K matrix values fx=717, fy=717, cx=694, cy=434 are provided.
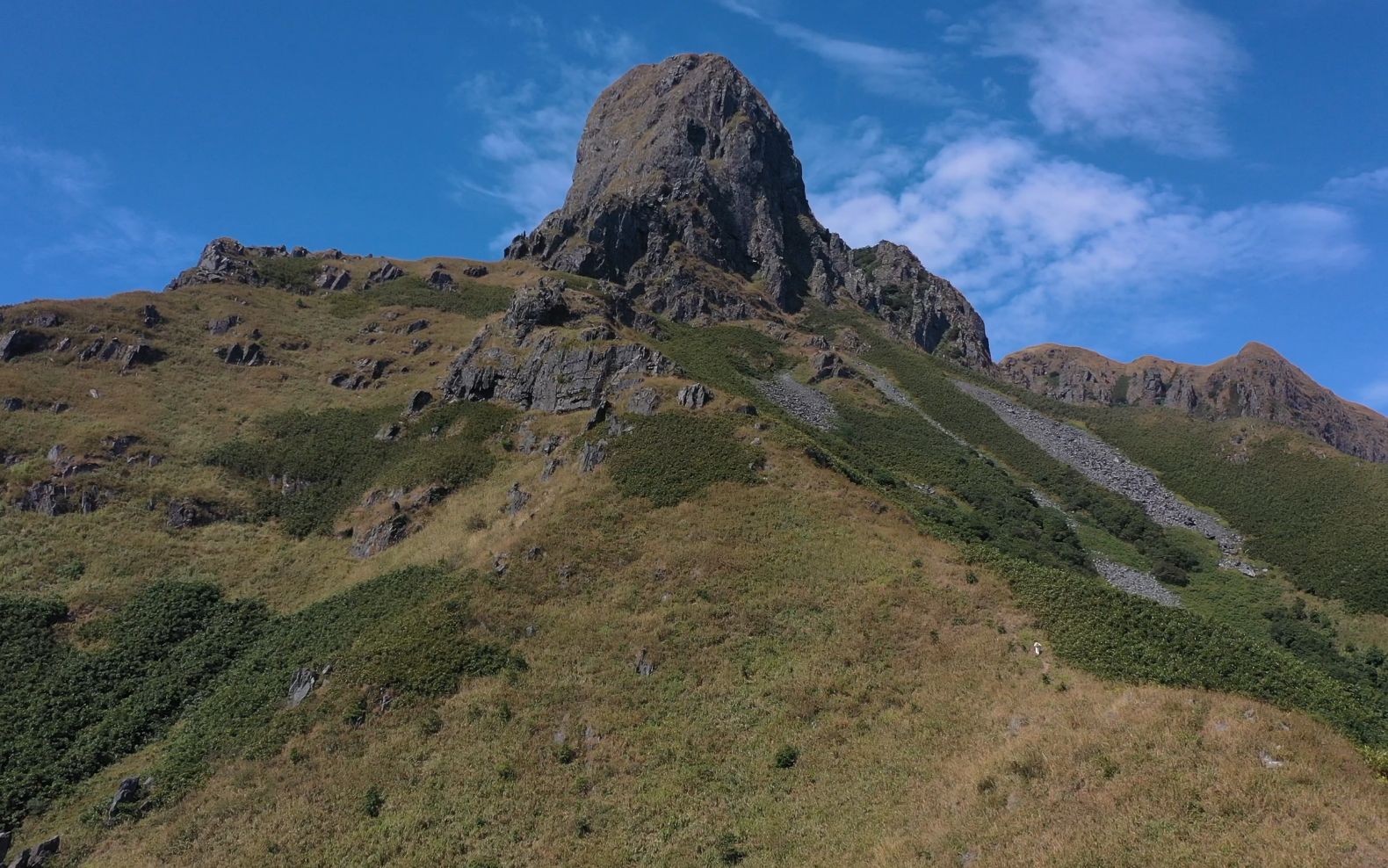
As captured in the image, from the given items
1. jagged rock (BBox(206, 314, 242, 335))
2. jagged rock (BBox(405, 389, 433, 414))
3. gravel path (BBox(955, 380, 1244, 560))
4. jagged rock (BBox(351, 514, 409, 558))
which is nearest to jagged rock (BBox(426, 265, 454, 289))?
jagged rock (BBox(206, 314, 242, 335))

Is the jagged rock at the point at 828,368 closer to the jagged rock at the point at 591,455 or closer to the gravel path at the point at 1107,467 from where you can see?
the gravel path at the point at 1107,467

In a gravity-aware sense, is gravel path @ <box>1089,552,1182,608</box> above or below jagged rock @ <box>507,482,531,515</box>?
below

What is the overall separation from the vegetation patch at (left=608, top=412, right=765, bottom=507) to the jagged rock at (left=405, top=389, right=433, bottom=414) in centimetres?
2657

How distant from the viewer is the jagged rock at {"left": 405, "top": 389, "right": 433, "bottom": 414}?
2655 inches

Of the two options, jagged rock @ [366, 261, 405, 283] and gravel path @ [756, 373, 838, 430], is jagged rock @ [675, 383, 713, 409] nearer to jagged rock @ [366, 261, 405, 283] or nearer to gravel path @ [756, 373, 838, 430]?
gravel path @ [756, 373, 838, 430]

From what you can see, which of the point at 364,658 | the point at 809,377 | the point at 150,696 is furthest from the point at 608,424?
the point at 809,377

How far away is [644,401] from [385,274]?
278ft

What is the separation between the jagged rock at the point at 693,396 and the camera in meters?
53.6

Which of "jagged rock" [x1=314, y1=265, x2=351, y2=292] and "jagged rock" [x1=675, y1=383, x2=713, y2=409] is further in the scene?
"jagged rock" [x1=314, y1=265, x2=351, y2=292]

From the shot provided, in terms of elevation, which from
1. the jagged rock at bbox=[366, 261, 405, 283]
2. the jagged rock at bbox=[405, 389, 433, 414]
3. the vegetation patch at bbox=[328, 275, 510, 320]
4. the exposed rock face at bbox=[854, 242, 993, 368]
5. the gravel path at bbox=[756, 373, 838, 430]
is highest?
the exposed rock face at bbox=[854, 242, 993, 368]

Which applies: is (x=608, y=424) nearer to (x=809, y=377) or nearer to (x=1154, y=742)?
(x=1154, y=742)

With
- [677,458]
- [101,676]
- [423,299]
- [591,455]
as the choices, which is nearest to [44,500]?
[101,676]

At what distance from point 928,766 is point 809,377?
3107 inches

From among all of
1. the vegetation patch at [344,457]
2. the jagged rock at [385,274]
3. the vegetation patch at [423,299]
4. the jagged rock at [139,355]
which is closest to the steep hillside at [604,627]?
the vegetation patch at [344,457]
